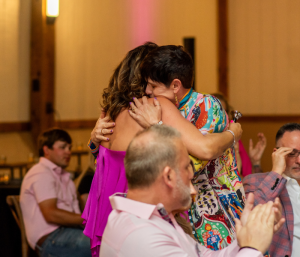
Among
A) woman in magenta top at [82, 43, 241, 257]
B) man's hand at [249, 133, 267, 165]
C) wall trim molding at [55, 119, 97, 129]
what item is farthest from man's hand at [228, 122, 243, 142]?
wall trim molding at [55, 119, 97, 129]

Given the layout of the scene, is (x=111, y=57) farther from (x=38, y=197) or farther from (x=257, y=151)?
(x=257, y=151)

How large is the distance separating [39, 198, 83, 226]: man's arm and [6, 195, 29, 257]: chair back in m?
0.22

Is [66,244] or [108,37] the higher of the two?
[108,37]

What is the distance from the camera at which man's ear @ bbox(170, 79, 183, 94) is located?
63.7 inches

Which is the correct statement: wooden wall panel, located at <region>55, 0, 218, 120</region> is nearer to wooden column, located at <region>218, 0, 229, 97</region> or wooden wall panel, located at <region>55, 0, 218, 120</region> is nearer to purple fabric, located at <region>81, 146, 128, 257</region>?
wooden column, located at <region>218, 0, 229, 97</region>

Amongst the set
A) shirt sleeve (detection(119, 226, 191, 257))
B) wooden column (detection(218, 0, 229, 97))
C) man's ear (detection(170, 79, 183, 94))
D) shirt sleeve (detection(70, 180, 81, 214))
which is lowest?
shirt sleeve (detection(70, 180, 81, 214))

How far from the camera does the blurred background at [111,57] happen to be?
559 cm

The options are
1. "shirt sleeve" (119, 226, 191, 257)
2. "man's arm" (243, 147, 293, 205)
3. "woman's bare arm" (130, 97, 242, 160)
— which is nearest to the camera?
"shirt sleeve" (119, 226, 191, 257)

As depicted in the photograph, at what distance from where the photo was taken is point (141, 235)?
114 centimetres

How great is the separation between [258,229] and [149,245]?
1.01 ft

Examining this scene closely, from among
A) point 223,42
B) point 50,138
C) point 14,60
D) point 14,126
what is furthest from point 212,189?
point 223,42

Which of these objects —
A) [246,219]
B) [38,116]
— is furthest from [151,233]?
[38,116]

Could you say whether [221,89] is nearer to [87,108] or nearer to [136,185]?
[87,108]

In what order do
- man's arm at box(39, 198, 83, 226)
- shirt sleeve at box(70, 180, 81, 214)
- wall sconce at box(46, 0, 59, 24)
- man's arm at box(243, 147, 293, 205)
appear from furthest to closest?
wall sconce at box(46, 0, 59, 24) < shirt sleeve at box(70, 180, 81, 214) < man's arm at box(39, 198, 83, 226) < man's arm at box(243, 147, 293, 205)
